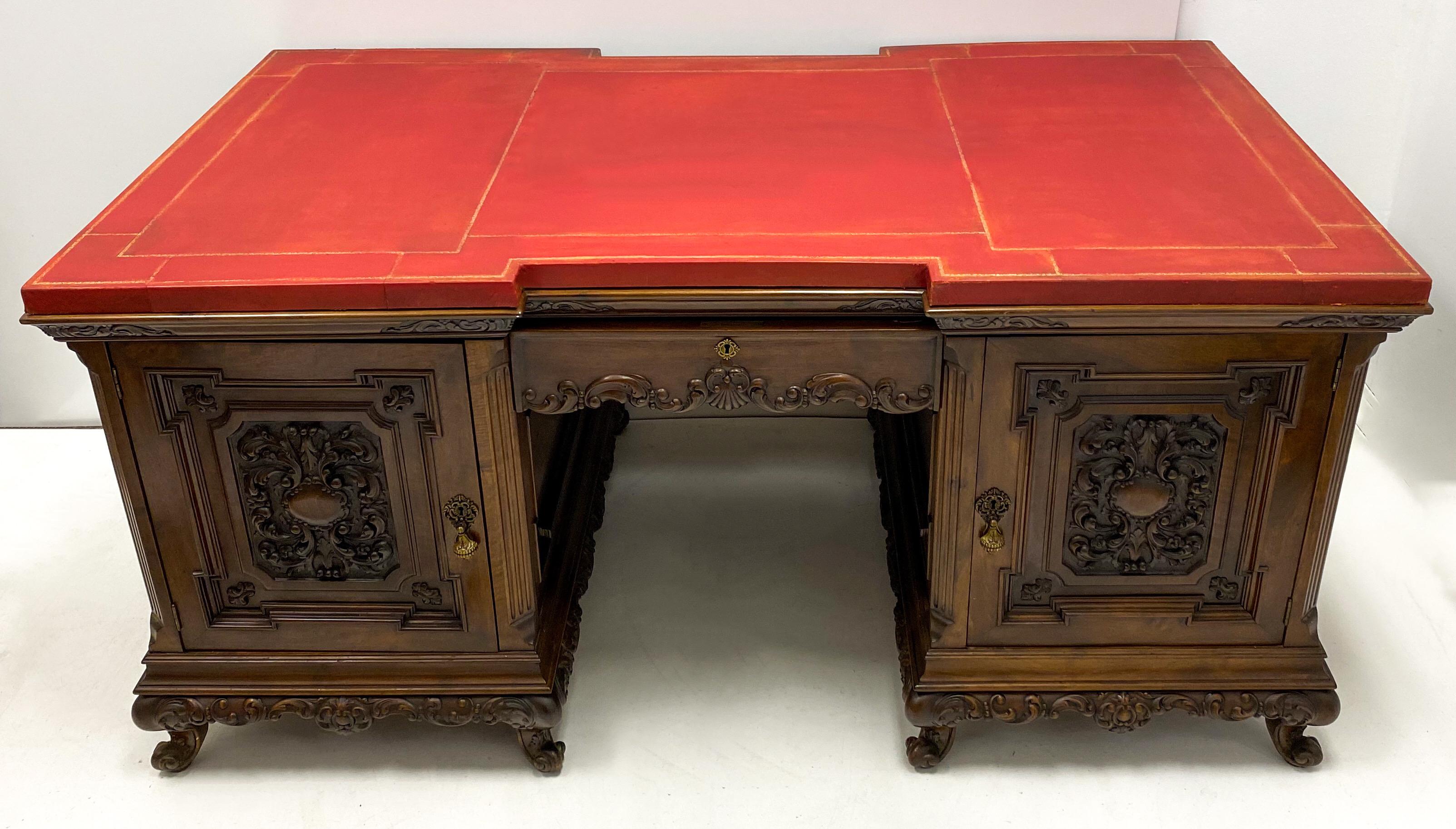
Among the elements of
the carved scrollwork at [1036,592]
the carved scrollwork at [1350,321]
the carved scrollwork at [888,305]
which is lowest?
the carved scrollwork at [1036,592]

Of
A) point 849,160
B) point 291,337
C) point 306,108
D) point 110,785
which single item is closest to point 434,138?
point 306,108

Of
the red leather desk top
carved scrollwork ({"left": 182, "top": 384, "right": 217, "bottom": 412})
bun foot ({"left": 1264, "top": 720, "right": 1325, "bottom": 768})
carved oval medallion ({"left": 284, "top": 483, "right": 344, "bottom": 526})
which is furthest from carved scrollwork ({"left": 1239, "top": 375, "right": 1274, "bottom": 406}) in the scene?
carved scrollwork ({"left": 182, "top": 384, "right": 217, "bottom": 412})

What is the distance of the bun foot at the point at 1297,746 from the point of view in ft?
6.05

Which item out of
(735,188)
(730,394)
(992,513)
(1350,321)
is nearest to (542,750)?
(730,394)

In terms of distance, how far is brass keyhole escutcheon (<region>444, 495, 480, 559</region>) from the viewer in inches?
66.6

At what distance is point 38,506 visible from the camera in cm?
248

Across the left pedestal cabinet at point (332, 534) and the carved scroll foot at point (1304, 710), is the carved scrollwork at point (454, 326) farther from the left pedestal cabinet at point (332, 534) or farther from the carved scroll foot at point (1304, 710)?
the carved scroll foot at point (1304, 710)

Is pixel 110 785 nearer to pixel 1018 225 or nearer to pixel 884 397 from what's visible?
pixel 884 397

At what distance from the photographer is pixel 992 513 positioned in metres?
1.69

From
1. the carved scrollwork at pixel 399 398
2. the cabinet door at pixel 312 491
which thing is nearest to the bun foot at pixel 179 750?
Result: the cabinet door at pixel 312 491

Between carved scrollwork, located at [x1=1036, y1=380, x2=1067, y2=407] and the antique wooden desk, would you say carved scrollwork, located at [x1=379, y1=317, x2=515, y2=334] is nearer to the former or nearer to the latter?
the antique wooden desk

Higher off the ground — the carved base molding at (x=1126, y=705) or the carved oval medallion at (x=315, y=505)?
the carved oval medallion at (x=315, y=505)

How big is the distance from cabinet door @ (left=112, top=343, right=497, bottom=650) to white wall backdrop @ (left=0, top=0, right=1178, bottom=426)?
95 centimetres

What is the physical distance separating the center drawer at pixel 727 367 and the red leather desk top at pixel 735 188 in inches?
2.8
